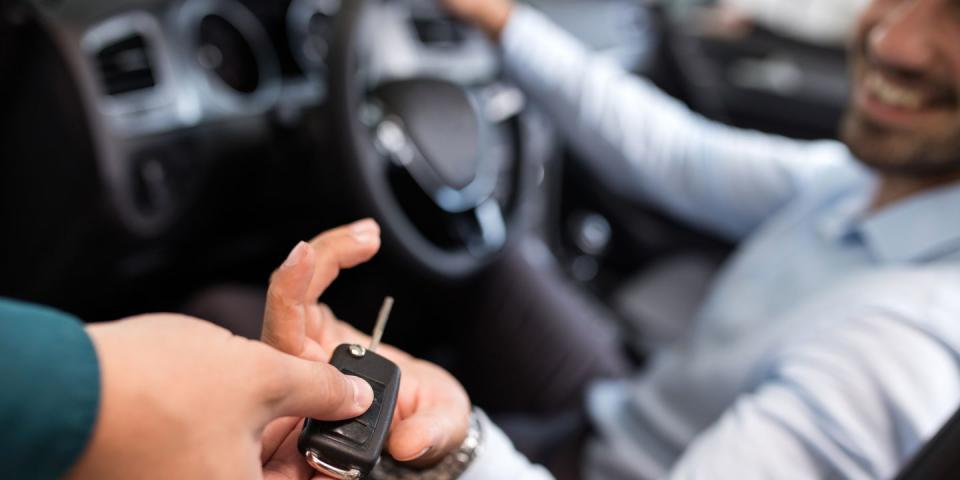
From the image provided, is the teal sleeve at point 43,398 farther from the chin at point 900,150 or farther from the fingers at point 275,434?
the chin at point 900,150

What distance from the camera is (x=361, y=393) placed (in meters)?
0.41

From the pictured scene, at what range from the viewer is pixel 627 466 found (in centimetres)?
94

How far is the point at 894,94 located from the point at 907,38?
0.07 meters

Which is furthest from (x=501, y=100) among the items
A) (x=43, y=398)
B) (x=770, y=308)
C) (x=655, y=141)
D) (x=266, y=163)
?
(x=43, y=398)

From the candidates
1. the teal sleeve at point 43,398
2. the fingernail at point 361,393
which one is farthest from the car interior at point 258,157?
the teal sleeve at point 43,398

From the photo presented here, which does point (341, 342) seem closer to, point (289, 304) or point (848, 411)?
point (289, 304)

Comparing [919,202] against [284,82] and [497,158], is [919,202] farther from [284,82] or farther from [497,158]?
[284,82]

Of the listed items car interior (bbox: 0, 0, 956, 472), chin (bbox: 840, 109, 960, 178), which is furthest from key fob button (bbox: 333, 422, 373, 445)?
chin (bbox: 840, 109, 960, 178)

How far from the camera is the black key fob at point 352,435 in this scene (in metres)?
0.40

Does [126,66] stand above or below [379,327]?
above

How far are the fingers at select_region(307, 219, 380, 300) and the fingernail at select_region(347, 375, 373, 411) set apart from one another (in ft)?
0.21

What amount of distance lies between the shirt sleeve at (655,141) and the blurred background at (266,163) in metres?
0.08

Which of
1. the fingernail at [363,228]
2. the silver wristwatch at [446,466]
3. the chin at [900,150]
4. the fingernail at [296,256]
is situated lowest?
the silver wristwatch at [446,466]

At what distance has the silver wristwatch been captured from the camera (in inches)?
19.8
